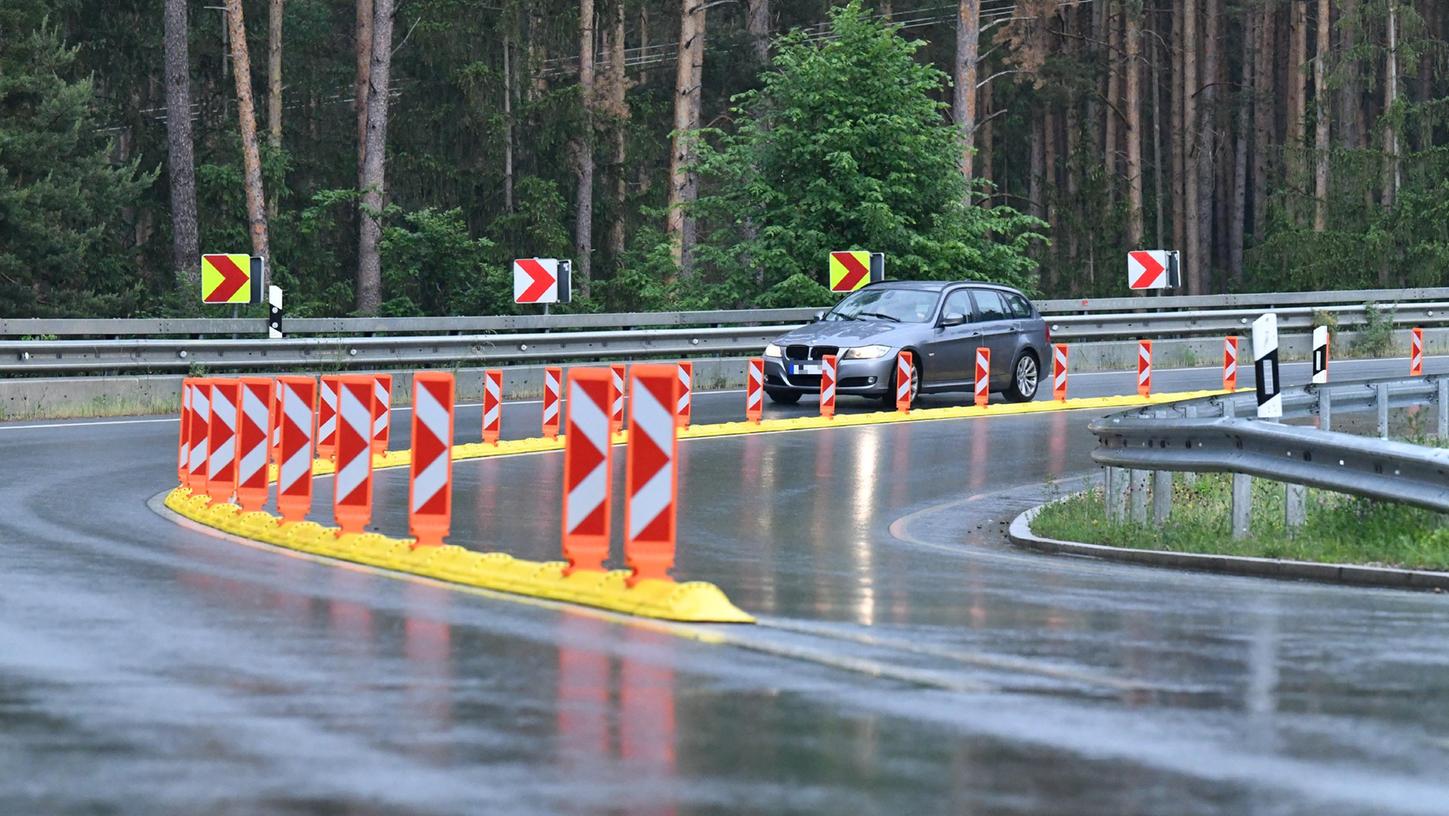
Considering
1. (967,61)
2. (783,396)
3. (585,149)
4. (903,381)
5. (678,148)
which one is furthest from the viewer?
(585,149)

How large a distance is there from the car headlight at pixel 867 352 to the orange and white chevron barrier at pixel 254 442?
1215 cm

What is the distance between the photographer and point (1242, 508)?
14.2 metres

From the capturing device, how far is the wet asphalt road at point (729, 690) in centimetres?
650

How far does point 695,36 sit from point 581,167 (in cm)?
946

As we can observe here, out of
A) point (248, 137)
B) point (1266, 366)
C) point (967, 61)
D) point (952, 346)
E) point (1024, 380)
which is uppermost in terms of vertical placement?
point (967, 61)

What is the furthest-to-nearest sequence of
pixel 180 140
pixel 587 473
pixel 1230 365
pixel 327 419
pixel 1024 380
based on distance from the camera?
1. pixel 180 140
2. pixel 1024 380
3. pixel 1230 365
4. pixel 327 419
5. pixel 587 473

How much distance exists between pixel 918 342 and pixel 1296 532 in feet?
43.1

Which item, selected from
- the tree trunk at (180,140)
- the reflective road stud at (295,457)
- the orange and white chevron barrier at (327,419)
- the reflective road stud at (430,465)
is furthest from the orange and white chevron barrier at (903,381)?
the tree trunk at (180,140)

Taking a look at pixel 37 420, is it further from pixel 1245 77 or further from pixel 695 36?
pixel 1245 77

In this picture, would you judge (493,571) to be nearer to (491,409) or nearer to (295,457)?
(295,457)

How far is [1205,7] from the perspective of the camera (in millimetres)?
73562

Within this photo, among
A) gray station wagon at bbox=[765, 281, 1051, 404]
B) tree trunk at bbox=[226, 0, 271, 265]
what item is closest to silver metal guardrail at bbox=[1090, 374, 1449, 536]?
gray station wagon at bbox=[765, 281, 1051, 404]

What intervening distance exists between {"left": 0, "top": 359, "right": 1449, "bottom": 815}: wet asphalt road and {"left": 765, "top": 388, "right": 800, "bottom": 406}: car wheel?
12965mm

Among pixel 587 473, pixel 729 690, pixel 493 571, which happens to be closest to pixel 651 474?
pixel 587 473
